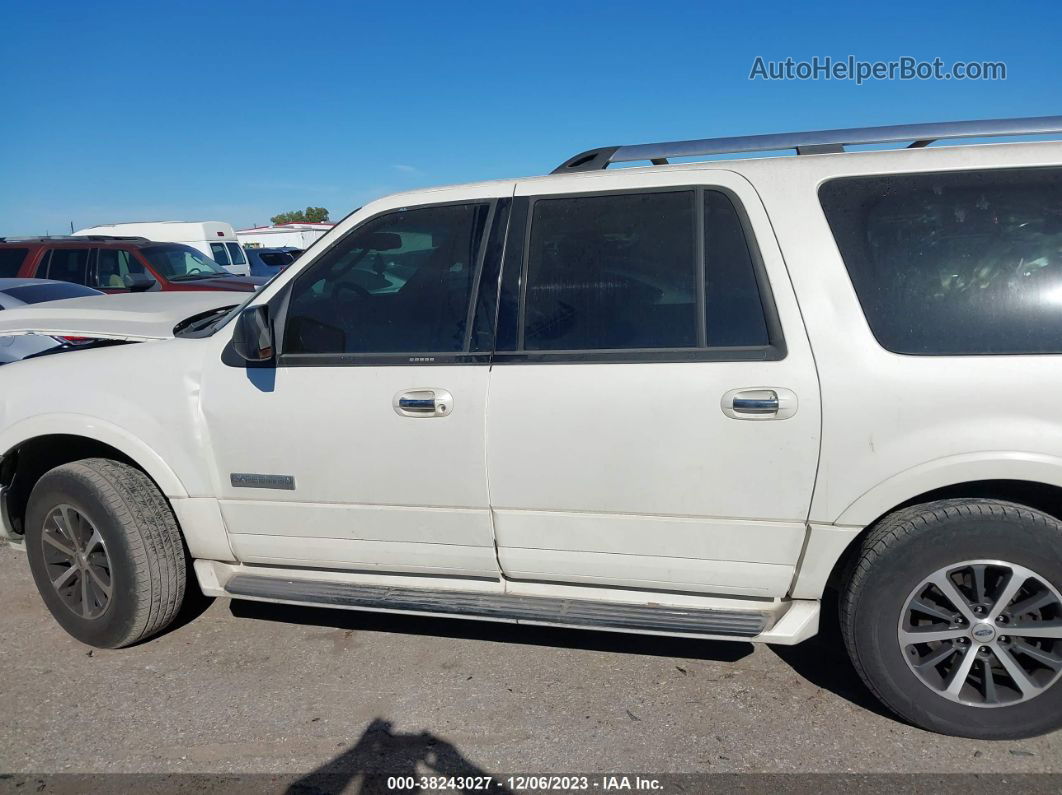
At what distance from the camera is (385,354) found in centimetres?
312

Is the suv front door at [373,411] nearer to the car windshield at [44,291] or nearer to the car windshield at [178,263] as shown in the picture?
the car windshield at [44,291]

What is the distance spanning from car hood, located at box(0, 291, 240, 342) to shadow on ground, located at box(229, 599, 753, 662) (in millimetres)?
1434

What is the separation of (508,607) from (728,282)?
144cm

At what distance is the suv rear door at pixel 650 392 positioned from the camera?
2756 millimetres

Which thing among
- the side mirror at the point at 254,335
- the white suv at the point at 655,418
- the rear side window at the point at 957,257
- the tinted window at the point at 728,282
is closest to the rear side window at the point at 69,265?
the white suv at the point at 655,418

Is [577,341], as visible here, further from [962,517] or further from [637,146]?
[962,517]

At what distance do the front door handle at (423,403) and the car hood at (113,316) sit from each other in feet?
4.75

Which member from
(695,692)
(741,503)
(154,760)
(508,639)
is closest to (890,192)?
(741,503)

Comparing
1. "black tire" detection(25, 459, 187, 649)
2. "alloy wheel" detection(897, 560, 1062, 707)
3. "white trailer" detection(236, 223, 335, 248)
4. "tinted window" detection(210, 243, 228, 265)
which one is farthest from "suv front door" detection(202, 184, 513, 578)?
"white trailer" detection(236, 223, 335, 248)

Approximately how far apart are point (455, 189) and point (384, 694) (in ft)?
6.52

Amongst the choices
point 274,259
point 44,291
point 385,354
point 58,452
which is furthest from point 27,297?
point 274,259

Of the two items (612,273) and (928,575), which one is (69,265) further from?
(928,575)

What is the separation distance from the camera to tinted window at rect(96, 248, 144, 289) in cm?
1117

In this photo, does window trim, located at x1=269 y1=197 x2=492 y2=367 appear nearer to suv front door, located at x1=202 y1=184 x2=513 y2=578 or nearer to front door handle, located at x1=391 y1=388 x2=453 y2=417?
suv front door, located at x1=202 y1=184 x2=513 y2=578
